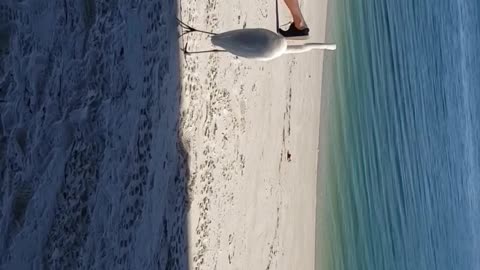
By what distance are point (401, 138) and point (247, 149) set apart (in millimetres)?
2561

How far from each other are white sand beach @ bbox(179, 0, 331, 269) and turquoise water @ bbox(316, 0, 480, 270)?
1.34 ft

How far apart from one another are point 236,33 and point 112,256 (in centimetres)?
72

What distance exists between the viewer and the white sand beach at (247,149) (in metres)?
2.43

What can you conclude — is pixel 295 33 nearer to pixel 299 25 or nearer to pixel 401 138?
pixel 299 25

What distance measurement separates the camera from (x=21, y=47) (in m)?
1.54

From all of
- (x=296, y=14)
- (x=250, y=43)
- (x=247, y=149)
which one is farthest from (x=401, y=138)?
(x=250, y=43)

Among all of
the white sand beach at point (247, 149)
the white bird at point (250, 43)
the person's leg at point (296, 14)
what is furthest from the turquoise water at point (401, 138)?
the white bird at point (250, 43)

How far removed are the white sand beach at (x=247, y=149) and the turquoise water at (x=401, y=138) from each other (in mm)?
410

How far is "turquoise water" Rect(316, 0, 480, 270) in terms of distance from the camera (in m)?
4.20

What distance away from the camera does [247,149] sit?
2.83 meters

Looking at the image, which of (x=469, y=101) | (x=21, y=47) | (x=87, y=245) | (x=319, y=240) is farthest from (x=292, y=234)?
(x=469, y=101)

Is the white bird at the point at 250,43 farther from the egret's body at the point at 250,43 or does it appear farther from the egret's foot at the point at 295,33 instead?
the egret's foot at the point at 295,33

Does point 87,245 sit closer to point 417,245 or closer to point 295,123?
point 295,123

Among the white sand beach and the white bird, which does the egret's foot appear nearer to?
the white sand beach
